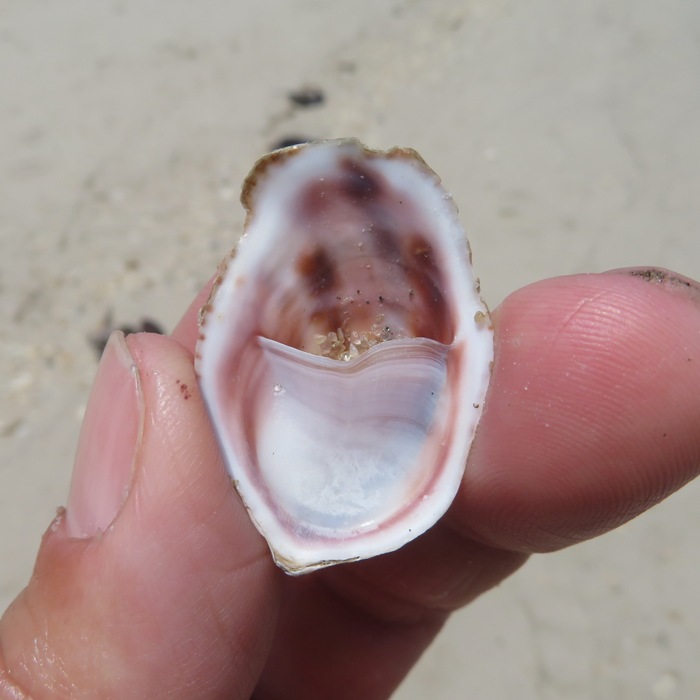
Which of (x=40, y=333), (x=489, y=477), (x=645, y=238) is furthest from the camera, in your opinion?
(x=645, y=238)

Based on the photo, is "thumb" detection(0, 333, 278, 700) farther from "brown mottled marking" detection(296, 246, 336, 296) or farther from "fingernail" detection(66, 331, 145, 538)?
"brown mottled marking" detection(296, 246, 336, 296)

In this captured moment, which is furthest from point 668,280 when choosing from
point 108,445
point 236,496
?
point 108,445

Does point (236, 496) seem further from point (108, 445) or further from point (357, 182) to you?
point (357, 182)

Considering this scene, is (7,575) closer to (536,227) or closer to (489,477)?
(489,477)

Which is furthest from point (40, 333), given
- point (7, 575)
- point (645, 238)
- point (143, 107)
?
point (645, 238)

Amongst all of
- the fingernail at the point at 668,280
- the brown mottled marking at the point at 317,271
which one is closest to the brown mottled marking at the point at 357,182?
the brown mottled marking at the point at 317,271

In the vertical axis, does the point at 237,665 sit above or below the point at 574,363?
below

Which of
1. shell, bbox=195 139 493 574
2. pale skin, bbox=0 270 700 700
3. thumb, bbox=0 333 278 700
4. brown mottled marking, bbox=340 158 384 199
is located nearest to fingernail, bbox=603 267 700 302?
pale skin, bbox=0 270 700 700
